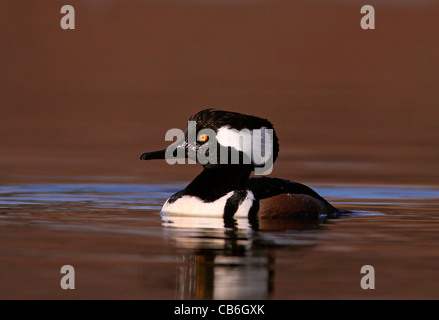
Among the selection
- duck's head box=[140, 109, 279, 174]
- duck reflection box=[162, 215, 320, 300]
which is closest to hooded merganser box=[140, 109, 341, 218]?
duck's head box=[140, 109, 279, 174]

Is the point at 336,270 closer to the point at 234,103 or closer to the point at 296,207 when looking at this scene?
the point at 296,207

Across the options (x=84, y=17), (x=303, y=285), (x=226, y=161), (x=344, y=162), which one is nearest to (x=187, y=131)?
(x=226, y=161)

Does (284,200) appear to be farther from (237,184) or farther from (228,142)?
(228,142)

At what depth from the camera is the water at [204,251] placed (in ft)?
26.1

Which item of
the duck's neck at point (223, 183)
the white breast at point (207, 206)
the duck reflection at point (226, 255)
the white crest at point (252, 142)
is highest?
the white crest at point (252, 142)

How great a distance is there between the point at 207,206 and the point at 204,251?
82.7 inches

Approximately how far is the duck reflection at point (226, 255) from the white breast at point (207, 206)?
0.08 m

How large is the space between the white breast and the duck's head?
1.34ft

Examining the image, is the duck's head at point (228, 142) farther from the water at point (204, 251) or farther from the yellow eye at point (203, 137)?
the water at point (204, 251)

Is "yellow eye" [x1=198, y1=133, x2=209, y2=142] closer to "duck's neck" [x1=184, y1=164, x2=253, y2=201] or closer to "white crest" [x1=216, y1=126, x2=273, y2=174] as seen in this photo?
"white crest" [x1=216, y1=126, x2=273, y2=174]

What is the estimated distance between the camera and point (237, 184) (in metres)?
11.5

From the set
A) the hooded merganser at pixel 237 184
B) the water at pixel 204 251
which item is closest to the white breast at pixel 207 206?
the hooded merganser at pixel 237 184

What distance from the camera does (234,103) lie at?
23.9 metres

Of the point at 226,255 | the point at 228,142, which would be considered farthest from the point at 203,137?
the point at 226,255
